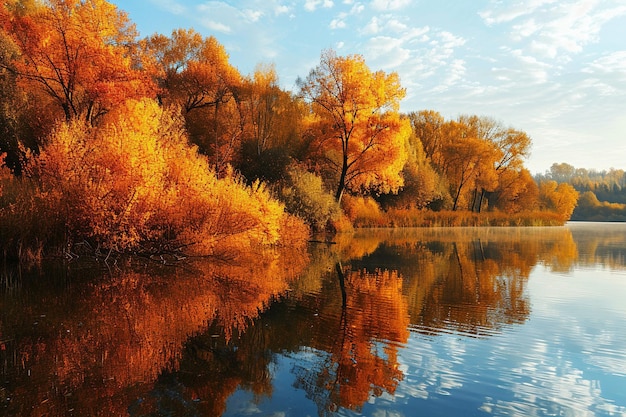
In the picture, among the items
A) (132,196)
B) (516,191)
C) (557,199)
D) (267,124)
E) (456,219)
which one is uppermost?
(267,124)

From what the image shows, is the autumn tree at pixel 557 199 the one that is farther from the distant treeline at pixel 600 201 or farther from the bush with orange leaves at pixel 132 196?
the bush with orange leaves at pixel 132 196

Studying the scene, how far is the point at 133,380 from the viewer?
18.3 ft

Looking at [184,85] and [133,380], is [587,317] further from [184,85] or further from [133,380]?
[184,85]

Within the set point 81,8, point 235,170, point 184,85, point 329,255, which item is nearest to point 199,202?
point 329,255

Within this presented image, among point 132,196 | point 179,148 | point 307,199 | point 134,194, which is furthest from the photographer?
point 307,199

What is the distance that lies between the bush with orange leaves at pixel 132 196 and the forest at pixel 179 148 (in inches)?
2.0

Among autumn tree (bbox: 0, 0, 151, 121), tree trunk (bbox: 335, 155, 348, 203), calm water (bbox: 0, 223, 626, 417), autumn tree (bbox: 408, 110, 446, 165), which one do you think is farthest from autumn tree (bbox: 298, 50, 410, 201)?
autumn tree (bbox: 408, 110, 446, 165)

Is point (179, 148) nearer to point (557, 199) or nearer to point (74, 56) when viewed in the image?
point (74, 56)

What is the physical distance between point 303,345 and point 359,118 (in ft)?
87.8

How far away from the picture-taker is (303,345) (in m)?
7.14

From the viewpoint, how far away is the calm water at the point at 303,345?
16.8 ft

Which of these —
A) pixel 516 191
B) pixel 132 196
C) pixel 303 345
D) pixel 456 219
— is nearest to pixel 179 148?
pixel 132 196

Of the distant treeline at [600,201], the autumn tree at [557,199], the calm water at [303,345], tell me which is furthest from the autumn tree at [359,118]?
the distant treeline at [600,201]

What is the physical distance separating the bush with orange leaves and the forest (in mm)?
51
